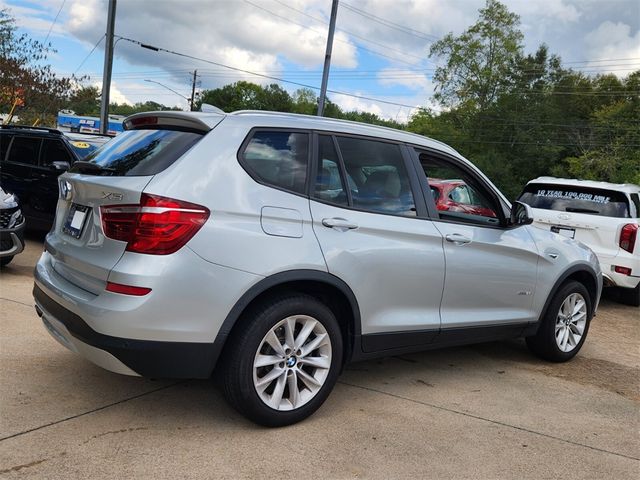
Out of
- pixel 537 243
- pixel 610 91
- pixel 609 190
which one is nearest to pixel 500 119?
pixel 610 91

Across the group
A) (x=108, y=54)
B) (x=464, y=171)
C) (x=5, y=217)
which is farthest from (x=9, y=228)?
Answer: (x=108, y=54)

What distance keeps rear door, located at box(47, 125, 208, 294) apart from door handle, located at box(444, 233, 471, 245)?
186cm

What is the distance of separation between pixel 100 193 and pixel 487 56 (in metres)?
56.1

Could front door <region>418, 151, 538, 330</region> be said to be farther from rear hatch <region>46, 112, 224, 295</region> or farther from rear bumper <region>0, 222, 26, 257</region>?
rear bumper <region>0, 222, 26, 257</region>

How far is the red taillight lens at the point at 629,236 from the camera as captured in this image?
7539 millimetres

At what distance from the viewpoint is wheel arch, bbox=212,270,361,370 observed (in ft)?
10.0

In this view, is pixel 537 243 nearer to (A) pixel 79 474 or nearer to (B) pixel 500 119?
(A) pixel 79 474

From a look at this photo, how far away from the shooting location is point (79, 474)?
268cm

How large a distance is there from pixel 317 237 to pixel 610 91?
63.5 m

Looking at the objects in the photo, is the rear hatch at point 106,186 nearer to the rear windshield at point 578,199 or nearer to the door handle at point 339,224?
the door handle at point 339,224

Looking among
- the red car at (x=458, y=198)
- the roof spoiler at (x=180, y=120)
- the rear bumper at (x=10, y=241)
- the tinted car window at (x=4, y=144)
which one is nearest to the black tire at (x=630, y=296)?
the red car at (x=458, y=198)

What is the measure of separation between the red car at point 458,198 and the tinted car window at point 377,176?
0.91 feet

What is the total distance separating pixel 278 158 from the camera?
3389mm

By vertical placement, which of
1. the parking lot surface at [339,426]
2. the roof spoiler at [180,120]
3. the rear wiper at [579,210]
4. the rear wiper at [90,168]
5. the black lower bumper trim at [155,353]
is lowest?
the parking lot surface at [339,426]
